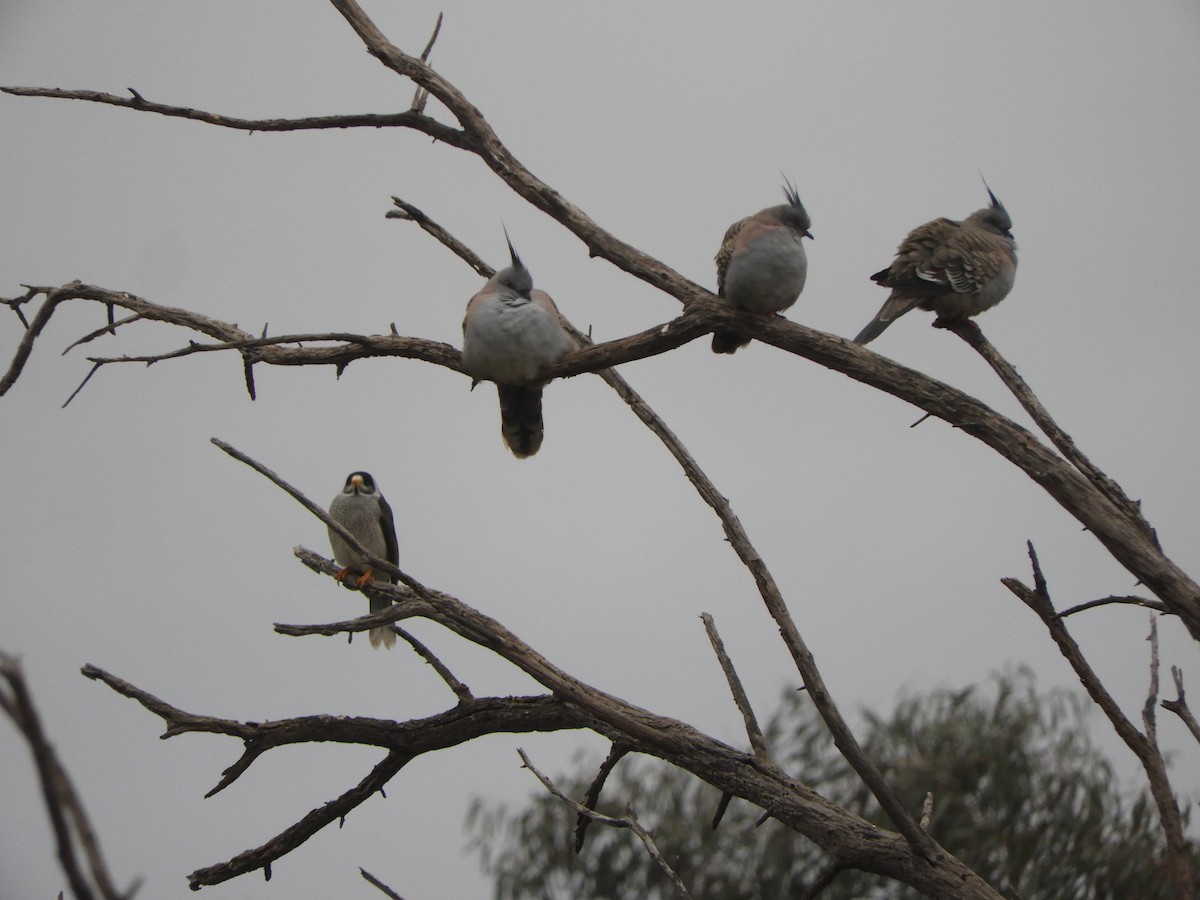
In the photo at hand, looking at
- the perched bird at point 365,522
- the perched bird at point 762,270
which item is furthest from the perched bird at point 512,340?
the perched bird at point 365,522

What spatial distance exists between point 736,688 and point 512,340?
60.0 inches

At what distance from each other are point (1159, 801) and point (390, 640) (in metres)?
5.55

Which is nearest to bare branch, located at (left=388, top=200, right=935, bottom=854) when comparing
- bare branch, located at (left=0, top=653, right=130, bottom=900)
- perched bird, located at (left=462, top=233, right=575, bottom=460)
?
perched bird, located at (left=462, top=233, right=575, bottom=460)

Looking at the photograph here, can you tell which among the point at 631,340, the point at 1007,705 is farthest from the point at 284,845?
the point at 1007,705

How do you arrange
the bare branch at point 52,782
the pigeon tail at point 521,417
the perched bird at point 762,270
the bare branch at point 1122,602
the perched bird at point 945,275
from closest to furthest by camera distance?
1. the bare branch at point 52,782
2. the bare branch at point 1122,602
3. the perched bird at point 762,270
4. the pigeon tail at point 521,417
5. the perched bird at point 945,275

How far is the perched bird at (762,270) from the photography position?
4.23m

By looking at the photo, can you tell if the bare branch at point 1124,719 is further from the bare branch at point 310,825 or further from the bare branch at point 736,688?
the bare branch at point 310,825

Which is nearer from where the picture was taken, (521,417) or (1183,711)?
(1183,711)

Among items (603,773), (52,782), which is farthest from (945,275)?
(52,782)

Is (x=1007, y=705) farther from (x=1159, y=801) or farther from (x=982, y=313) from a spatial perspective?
(x=1159, y=801)

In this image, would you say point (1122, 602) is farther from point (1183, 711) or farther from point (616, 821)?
point (616, 821)

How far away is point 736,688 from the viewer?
4.49 meters

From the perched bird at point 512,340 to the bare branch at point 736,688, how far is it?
1140 mm

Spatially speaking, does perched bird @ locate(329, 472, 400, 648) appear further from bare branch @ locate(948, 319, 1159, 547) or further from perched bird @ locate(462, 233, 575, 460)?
bare branch @ locate(948, 319, 1159, 547)
